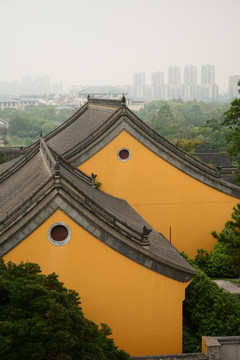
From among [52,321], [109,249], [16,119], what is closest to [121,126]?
[109,249]

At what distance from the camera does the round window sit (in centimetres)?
1452

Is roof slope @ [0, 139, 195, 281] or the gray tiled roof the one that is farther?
the gray tiled roof

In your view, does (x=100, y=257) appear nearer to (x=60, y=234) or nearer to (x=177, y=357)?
(x=60, y=234)

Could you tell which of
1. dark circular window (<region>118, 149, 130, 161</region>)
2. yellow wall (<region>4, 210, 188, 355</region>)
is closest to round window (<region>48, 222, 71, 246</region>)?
yellow wall (<region>4, 210, 188, 355</region>)

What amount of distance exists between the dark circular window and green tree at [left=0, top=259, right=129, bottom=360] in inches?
472

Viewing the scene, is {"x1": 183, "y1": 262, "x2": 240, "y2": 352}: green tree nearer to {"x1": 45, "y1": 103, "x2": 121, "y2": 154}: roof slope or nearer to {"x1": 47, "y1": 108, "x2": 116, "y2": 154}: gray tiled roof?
{"x1": 45, "y1": 103, "x2": 121, "y2": 154}: roof slope

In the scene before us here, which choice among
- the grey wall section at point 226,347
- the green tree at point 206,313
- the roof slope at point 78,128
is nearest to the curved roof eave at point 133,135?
the roof slope at point 78,128

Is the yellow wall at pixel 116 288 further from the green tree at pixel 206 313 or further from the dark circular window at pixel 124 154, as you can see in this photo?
the dark circular window at pixel 124 154

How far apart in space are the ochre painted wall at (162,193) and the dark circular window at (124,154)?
158 millimetres

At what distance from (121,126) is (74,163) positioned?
106 inches

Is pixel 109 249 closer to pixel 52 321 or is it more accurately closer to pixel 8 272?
pixel 8 272

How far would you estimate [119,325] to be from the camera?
1538cm

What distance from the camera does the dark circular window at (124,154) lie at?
2397cm

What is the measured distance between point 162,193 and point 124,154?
256 centimetres
